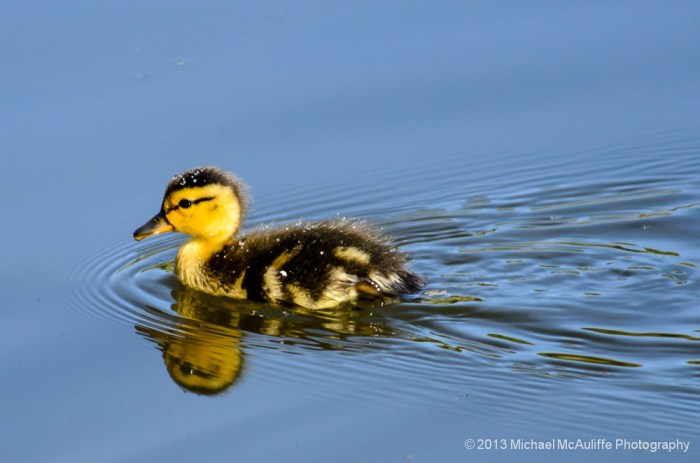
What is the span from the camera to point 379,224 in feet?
21.8

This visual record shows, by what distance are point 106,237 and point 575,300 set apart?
2.32 metres

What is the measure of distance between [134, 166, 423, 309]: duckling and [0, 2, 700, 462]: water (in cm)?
11


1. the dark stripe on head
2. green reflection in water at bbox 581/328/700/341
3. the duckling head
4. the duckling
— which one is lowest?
green reflection in water at bbox 581/328/700/341

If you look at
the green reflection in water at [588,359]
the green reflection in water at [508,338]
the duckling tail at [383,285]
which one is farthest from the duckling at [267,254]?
the green reflection in water at [588,359]

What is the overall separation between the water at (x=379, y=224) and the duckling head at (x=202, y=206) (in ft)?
0.87

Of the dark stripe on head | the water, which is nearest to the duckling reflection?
the water

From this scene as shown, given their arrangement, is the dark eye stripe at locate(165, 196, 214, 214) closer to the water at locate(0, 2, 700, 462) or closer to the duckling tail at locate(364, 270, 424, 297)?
the water at locate(0, 2, 700, 462)

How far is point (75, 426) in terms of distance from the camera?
4.80m

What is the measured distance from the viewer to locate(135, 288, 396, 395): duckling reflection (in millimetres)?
5203

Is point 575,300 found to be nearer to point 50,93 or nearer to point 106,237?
point 106,237

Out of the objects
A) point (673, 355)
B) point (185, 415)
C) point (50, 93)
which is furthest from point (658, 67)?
point (185, 415)

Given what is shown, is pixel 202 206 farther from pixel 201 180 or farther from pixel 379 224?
pixel 379 224

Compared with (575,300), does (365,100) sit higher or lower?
higher

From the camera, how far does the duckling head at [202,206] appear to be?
616 centimetres
